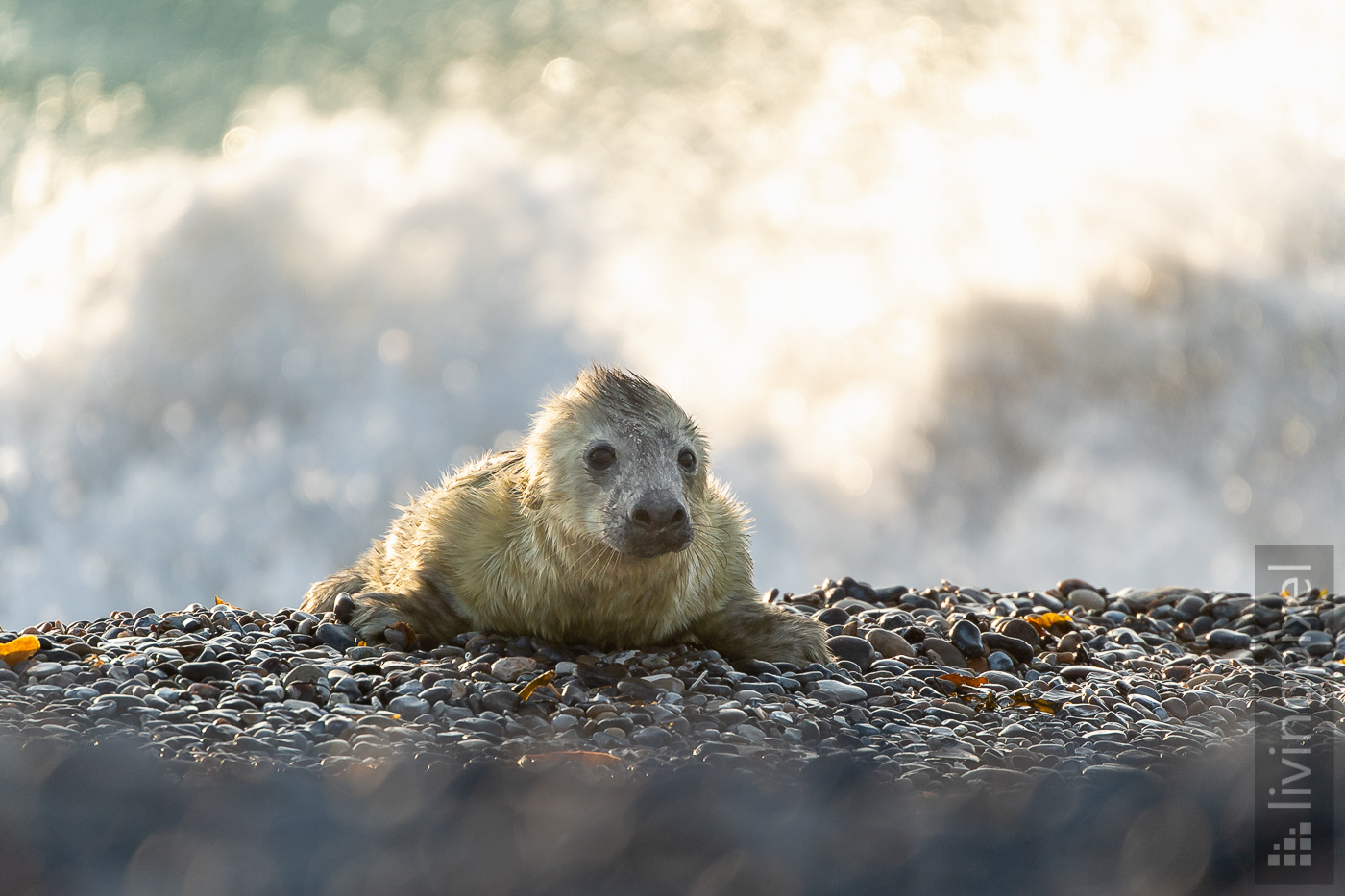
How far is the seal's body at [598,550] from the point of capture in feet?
19.1

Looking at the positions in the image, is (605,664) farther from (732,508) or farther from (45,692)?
(45,692)

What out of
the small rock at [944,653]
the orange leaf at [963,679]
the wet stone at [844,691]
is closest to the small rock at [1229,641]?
the small rock at [944,653]

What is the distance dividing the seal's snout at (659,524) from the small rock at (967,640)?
2.22 m

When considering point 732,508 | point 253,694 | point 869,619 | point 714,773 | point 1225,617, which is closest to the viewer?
point 714,773

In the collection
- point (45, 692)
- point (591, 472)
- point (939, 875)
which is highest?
point (591, 472)

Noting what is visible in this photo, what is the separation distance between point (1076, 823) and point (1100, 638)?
4589mm

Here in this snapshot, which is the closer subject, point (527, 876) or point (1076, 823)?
point (527, 876)

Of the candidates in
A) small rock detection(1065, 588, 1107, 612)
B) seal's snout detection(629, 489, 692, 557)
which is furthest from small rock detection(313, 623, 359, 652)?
small rock detection(1065, 588, 1107, 612)

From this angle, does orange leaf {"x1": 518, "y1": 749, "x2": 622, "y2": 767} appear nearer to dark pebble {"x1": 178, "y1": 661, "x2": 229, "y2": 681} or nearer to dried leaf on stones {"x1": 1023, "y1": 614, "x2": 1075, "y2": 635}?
dark pebble {"x1": 178, "y1": 661, "x2": 229, "y2": 681}

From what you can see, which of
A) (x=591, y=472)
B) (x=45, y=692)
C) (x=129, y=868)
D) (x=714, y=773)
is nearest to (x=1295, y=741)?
(x=714, y=773)

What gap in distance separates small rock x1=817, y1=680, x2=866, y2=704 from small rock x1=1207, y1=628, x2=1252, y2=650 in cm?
410

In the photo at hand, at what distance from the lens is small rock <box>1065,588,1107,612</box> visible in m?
8.99

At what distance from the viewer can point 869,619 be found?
7.48 meters

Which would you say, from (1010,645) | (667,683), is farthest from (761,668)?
(1010,645)
